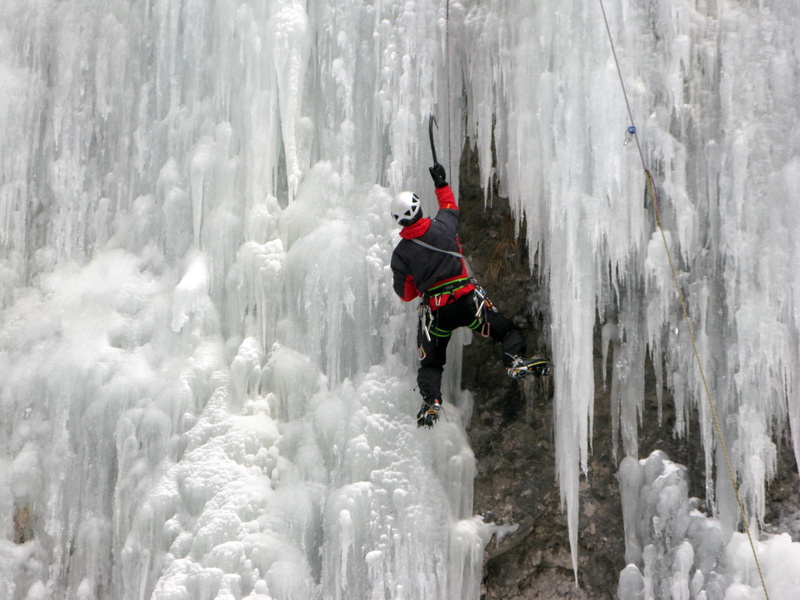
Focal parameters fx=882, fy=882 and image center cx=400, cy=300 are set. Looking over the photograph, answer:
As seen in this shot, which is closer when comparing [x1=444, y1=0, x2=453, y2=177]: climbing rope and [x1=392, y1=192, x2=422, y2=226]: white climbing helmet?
[x1=392, y1=192, x2=422, y2=226]: white climbing helmet

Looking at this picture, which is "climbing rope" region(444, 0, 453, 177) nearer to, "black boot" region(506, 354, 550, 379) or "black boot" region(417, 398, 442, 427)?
"black boot" region(506, 354, 550, 379)

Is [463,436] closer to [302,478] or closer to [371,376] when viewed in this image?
[371,376]

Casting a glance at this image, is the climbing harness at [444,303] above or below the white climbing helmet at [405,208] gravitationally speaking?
below

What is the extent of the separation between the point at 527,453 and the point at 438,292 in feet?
4.13

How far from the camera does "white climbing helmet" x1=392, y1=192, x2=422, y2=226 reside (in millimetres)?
4523

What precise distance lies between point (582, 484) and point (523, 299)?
Answer: 114 centimetres

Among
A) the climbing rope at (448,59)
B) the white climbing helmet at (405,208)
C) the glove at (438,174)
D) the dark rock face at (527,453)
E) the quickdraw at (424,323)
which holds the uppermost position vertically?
the climbing rope at (448,59)

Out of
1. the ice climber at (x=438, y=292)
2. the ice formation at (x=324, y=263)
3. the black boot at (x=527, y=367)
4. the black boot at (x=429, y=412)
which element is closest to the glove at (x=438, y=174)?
the ice climber at (x=438, y=292)

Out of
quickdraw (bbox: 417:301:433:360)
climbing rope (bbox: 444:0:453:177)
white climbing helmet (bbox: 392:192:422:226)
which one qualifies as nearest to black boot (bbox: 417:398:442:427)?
quickdraw (bbox: 417:301:433:360)

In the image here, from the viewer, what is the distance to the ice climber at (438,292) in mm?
4594

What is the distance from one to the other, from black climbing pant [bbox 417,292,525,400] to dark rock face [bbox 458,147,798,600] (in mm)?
504

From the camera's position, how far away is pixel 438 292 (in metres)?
4.67

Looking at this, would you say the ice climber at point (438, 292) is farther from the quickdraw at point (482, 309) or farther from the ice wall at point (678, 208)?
the ice wall at point (678, 208)

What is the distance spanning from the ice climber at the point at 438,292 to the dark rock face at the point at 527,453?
0.55 m
